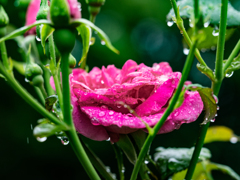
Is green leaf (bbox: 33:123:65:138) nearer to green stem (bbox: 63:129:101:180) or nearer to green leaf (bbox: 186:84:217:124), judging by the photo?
green stem (bbox: 63:129:101:180)

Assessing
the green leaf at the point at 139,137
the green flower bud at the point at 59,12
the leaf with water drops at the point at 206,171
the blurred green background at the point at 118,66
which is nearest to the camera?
the green flower bud at the point at 59,12

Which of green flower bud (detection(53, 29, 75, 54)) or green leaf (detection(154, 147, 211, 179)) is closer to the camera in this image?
green flower bud (detection(53, 29, 75, 54))

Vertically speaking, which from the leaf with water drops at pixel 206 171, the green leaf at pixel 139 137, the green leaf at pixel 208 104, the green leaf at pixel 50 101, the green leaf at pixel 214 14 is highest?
the green leaf at pixel 214 14

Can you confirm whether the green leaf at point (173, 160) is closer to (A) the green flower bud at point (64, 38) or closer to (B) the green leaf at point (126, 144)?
(B) the green leaf at point (126, 144)

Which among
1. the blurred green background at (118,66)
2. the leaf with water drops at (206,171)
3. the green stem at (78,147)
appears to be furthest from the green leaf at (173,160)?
the blurred green background at (118,66)

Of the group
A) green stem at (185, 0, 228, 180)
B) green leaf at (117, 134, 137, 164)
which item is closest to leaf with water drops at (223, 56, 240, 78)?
green stem at (185, 0, 228, 180)

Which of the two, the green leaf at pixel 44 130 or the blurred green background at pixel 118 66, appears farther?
the blurred green background at pixel 118 66
